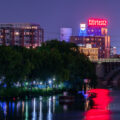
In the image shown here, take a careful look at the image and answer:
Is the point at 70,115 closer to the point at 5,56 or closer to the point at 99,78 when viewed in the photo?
the point at 5,56

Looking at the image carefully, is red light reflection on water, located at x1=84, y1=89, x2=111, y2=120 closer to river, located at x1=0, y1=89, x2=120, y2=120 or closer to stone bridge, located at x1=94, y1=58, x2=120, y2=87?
river, located at x1=0, y1=89, x2=120, y2=120

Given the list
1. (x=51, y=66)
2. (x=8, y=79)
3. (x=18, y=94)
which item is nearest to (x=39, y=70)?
(x=51, y=66)

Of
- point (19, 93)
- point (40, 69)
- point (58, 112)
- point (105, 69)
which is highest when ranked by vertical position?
point (105, 69)

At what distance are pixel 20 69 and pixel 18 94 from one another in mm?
8094

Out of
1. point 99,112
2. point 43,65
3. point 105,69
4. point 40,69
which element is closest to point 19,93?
point 40,69

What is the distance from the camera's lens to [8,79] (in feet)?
237

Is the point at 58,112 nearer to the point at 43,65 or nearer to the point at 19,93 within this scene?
the point at 19,93

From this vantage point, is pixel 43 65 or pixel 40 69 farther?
pixel 43 65

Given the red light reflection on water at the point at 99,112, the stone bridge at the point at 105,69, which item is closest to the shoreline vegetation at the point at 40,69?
the red light reflection on water at the point at 99,112

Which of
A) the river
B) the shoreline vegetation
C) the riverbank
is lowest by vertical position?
the river

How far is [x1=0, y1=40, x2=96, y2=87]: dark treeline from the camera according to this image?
72331mm

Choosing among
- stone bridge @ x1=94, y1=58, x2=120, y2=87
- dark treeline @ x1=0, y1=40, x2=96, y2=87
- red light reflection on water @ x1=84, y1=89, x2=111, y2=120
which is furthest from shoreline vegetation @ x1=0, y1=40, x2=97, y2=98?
stone bridge @ x1=94, y1=58, x2=120, y2=87

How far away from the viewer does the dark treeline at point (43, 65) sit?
237 ft

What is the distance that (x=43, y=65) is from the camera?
87312 millimetres
